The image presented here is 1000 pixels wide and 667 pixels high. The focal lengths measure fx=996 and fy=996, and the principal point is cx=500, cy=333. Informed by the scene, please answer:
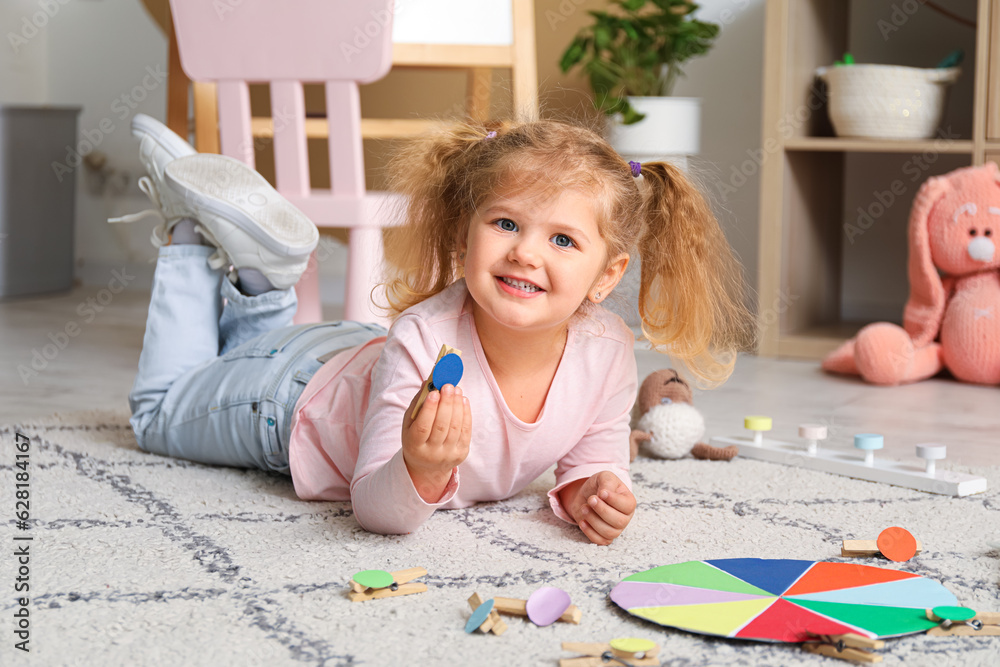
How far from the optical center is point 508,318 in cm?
78

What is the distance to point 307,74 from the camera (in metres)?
1.47

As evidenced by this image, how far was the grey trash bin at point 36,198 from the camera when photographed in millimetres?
2457

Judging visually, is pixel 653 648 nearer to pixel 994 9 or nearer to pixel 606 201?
pixel 606 201

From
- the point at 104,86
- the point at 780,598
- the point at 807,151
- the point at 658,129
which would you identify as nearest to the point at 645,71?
the point at 658,129

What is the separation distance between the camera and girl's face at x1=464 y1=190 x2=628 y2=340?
78 cm

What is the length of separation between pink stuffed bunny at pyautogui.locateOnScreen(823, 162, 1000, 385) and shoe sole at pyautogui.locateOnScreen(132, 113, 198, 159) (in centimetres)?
107

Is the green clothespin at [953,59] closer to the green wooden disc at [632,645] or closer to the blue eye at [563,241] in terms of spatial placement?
the blue eye at [563,241]

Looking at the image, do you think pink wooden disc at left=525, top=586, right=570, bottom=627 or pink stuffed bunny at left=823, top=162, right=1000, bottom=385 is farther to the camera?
pink stuffed bunny at left=823, top=162, right=1000, bottom=385

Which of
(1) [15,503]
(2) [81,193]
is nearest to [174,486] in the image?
(1) [15,503]

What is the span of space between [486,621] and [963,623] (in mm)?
299

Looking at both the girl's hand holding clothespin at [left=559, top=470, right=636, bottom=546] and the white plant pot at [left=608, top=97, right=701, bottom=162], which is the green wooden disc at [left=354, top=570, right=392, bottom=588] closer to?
the girl's hand holding clothespin at [left=559, top=470, right=636, bottom=546]

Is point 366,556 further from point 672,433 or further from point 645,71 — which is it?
point 645,71

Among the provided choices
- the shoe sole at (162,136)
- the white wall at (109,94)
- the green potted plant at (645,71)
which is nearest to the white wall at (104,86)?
the white wall at (109,94)

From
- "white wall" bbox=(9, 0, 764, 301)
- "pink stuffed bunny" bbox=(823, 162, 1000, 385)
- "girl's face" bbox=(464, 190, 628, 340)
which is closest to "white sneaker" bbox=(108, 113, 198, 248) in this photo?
"girl's face" bbox=(464, 190, 628, 340)
